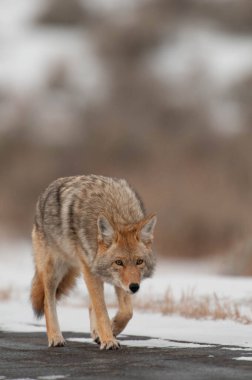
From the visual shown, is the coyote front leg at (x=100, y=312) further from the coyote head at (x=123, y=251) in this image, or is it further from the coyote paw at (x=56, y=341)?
the coyote paw at (x=56, y=341)

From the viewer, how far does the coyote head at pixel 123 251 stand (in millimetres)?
8062

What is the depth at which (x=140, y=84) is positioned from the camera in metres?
43.3

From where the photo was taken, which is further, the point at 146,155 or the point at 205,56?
the point at 205,56

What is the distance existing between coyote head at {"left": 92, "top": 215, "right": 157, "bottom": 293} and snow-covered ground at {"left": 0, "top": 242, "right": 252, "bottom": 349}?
0.64m

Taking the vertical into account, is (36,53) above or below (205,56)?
below

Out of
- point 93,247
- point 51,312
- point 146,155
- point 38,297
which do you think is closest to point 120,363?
point 93,247

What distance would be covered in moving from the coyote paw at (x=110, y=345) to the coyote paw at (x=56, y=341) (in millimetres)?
575

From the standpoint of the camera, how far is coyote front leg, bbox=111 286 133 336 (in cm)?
857

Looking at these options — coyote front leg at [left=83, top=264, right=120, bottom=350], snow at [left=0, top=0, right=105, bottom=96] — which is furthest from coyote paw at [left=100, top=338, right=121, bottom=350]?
snow at [left=0, top=0, right=105, bottom=96]

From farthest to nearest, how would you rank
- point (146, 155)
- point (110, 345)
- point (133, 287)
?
point (146, 155), point (110, 345), point (133, 287)

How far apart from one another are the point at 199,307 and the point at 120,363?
14.5ft

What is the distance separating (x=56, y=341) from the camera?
8.59 meters

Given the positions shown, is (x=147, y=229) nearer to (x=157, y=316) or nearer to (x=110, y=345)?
(x=110, y=345)

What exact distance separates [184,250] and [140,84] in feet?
68.7
